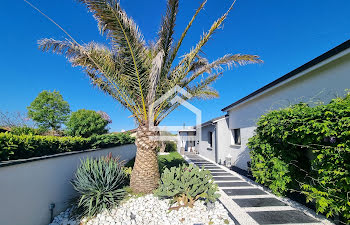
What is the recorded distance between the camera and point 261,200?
5418mm

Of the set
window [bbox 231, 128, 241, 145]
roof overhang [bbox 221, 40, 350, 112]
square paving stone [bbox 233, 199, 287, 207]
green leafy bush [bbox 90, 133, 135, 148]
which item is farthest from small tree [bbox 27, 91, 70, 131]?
roof overhang [bbox 221, 40, 350, 112]

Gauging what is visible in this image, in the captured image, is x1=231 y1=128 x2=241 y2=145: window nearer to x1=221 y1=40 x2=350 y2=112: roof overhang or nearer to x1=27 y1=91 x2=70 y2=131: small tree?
x1=221 y1=40 x2=350 y2=112: roof overhang

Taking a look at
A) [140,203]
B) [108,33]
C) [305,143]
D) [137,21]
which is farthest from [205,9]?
[140,203]

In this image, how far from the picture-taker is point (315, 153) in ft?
14.3

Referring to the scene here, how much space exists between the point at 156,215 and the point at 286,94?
6946mm

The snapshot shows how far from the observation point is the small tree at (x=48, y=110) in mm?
24500

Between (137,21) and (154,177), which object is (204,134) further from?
(137,21)

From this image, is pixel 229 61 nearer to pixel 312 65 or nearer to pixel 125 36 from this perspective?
pixel 312 65

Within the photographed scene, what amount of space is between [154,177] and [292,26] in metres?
11.1

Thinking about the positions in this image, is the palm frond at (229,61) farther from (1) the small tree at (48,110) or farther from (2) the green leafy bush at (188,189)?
(1) the small tree at (48,110)

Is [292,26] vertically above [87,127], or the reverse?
[292,26]

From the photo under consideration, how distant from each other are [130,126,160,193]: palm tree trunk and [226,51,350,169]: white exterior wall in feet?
17.9

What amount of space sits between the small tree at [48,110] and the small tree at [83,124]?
13.3m

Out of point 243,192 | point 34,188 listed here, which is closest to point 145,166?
point 34,188
